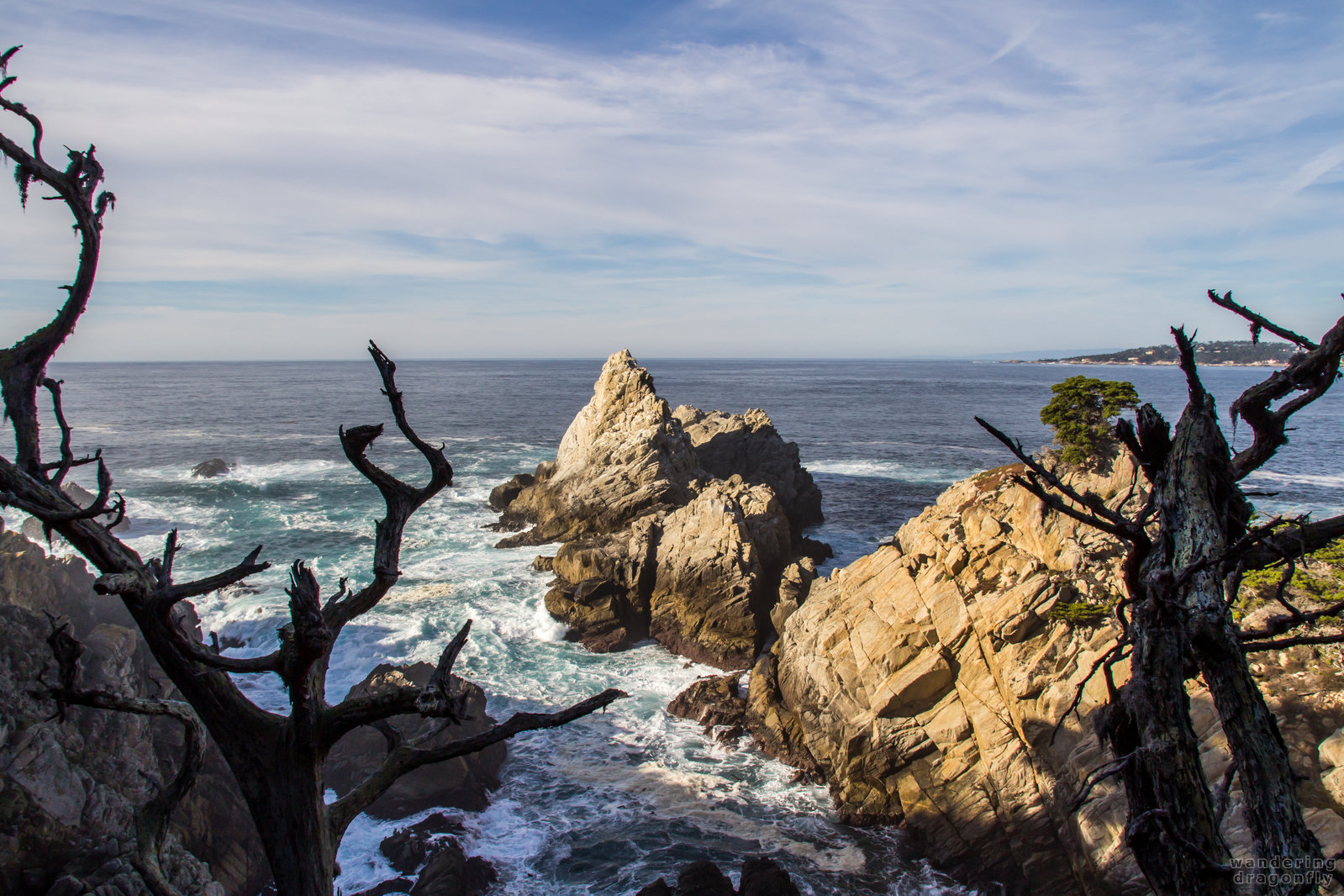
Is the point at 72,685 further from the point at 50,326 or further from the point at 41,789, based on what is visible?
the point at 41,789

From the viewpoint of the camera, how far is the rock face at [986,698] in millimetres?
13281

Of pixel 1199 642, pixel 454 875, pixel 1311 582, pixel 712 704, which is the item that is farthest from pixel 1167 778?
pixel 712 704

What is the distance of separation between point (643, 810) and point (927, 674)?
7891 millimetres

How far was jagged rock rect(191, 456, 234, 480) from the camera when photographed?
52438 millimetres

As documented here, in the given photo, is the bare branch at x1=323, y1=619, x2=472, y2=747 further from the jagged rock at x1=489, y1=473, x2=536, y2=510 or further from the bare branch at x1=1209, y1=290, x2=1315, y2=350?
the jagged rock at x1=489, y1=473, x2=536, y2=510

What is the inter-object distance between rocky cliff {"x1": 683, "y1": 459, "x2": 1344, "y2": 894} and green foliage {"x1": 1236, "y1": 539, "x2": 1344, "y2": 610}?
4.73 feet

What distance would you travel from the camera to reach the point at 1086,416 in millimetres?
24609

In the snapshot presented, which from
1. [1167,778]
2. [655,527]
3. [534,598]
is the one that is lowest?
[534,598]

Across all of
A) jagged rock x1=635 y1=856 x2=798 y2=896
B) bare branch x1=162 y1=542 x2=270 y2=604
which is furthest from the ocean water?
bare branch x1=162 y1=542 x2=270 y2=604

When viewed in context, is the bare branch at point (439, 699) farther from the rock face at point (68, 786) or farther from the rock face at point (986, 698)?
the rock face at point (986, 698)

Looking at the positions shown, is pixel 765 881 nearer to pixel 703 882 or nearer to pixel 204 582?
pixel 703 882

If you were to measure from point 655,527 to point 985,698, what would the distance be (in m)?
15.9

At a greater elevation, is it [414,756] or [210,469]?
[414,756]

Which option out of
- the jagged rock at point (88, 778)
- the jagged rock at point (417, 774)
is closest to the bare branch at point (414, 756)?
the jagged rock at point (88, 778)
